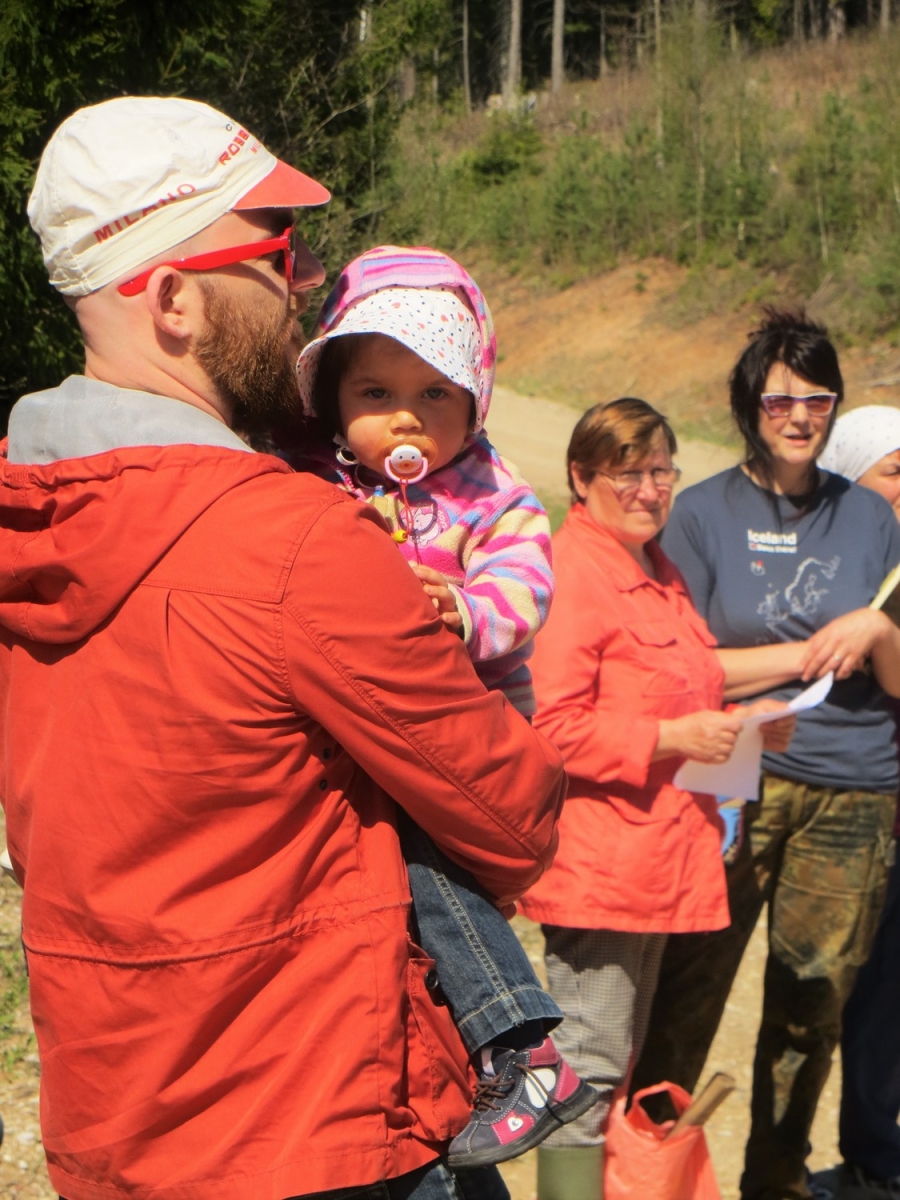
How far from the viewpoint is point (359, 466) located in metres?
2.17

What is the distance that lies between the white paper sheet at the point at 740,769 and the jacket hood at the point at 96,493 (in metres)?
1.88

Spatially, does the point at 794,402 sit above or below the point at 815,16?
below

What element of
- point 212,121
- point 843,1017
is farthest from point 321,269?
point 843,1017

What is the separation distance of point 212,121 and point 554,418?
61.0 feet

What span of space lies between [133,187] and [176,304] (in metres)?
0.15

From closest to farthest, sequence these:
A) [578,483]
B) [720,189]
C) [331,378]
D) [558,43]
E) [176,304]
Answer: [176,304] → [331,378] → [578,483] → [720,189] → [558,43]

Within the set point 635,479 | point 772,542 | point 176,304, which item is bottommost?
point 772,542

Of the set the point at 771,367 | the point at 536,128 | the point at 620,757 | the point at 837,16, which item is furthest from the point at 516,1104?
the point at 837,16

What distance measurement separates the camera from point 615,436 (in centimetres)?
348

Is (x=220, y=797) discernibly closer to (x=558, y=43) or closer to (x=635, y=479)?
(x=635, y=479)

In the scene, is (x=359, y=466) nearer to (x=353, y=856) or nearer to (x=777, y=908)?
(x=353, y=856)

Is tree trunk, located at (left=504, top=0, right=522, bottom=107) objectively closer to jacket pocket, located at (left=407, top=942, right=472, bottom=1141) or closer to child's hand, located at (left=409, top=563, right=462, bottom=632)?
child's hand, located at (left=409, top=563, right=462, bottom=632)

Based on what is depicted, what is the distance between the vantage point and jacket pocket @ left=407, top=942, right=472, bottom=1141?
5.57 ft

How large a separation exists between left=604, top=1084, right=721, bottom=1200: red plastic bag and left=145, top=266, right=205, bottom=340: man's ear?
231 centimetres
